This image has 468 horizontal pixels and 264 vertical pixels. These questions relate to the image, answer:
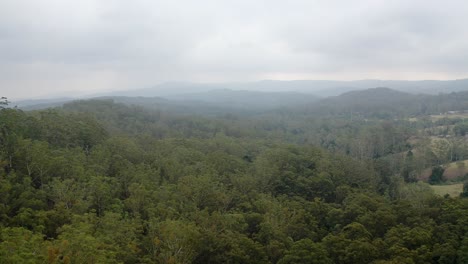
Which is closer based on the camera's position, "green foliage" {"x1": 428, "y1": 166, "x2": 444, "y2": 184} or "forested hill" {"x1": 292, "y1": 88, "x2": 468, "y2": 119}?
"green foliage" {"x1": 428, "y1": 166, "x2": 444, "y2": 184}

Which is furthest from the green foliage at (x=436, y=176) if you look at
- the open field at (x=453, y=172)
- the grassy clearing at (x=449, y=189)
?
the grassy clearing at (x=449, y=189)

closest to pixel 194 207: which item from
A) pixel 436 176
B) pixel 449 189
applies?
pixel 449 189

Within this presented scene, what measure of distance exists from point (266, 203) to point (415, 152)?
149 ft

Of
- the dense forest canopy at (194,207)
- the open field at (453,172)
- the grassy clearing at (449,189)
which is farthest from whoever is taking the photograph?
the open field at (453,172)

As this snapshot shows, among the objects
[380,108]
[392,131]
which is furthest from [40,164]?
[380,108]

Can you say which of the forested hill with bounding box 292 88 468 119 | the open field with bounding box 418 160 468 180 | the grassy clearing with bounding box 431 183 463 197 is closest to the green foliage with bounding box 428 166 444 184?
the open field with bounding box 418 160 468 180

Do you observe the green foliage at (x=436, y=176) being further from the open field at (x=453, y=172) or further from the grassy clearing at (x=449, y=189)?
the grassy clearing at (x=449, y=189)

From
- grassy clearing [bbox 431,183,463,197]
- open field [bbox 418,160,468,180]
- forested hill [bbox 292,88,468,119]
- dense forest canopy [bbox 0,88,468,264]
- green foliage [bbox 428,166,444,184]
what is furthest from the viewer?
forested hill [bbox 292,88,468,119]

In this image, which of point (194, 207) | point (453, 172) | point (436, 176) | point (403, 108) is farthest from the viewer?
point (403, 108)

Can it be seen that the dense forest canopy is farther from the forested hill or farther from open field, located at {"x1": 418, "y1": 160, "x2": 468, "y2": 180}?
the forested hill

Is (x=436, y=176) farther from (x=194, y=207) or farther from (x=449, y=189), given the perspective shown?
(x=194, y=207)

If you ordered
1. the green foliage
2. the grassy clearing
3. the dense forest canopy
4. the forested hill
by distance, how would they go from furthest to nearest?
1. the forested hill
2. the green foliage
3. the grassy clearing
4. the dense forest canopy

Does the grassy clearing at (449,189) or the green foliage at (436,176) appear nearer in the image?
the grassy clearing at (449,189)

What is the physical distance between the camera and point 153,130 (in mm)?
62688
